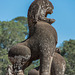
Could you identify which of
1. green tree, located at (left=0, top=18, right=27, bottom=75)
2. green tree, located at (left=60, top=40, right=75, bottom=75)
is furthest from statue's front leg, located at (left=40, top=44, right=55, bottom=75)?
green tree, located at (left=60, top=40, right=75, bottom=75)

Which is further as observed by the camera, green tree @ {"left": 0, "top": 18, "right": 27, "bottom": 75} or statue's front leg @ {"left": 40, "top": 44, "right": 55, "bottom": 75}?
green tree @ {"left": 0, "top": 18, "right": 27, "bottom": 75}

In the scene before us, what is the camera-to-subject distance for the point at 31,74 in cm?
738

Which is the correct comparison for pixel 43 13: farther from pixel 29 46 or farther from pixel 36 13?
pixel 29 46

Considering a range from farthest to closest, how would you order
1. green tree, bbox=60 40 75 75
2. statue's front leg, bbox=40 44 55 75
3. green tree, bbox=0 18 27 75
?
green tree, bbox=60 40 75 75 → green tree, bbox=0 18 27 75 → statue's front leg, bbox=40 44 55 75

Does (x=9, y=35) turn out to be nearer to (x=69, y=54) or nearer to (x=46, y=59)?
(x=69, y=54)

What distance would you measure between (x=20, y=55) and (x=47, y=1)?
6.75 feet

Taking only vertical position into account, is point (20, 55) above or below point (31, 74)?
above

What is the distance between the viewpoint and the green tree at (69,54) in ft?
95.5

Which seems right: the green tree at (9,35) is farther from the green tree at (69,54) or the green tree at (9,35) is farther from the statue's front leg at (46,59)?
the statue's front leg at (46,59)

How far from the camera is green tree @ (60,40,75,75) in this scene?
29.1m

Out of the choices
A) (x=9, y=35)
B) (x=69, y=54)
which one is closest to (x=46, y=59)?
(x=9, y=35)

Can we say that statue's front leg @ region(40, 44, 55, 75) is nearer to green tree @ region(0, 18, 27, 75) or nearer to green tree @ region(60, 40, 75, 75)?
green tree @ region(0, 18, 27, 75)

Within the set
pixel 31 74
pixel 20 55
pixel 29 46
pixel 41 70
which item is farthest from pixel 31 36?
pixel 31 74

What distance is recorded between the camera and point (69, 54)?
3138cm
